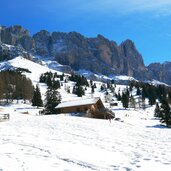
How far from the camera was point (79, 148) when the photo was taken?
17.8 meters

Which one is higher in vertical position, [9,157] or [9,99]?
[9,99]

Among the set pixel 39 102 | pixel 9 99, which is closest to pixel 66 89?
pixel 9 99

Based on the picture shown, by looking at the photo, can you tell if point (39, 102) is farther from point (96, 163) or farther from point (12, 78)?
point (96, 163)

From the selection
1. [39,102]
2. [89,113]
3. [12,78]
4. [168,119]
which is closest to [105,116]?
[89,113]

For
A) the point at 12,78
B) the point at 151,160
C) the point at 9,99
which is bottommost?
the point at 151,160

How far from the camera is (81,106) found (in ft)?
258

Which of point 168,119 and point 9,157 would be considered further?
point 168,119

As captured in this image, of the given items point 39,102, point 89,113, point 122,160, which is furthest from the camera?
point 39,102

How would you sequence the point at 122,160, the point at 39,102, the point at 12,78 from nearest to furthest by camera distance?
the point at 122,160 → the point at 39,102 → the point at 12,78

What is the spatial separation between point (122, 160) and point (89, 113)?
195 ft

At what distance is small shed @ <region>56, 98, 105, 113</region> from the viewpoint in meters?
77.8

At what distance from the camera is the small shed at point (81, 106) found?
77.8 m

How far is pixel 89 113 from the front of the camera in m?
74.1

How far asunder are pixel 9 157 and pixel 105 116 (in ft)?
202
